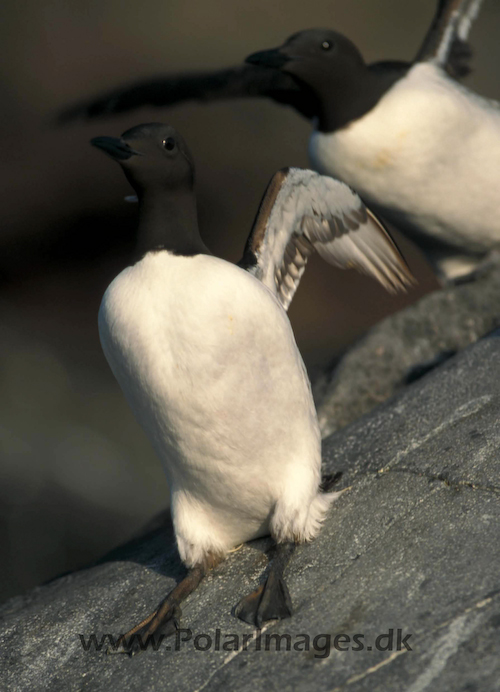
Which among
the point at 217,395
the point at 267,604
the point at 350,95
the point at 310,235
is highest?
the point at 350,95

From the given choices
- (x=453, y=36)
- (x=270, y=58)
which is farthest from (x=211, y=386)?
(x=453, y=36)

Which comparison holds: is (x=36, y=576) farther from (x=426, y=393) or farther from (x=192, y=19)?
(x=192, y=19)

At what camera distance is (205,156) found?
34.3 feet

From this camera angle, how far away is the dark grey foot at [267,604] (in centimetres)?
235

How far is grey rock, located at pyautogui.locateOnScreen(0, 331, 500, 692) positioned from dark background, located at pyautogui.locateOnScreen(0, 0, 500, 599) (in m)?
4.31

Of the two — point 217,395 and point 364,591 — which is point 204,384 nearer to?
point 217,395

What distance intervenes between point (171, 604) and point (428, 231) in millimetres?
3583

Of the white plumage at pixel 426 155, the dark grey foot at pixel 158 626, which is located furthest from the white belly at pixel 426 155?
the dark grey foot at pixel 158 626

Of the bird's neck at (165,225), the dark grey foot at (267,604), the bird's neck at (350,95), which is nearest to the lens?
the dark grey foot at (267,604)

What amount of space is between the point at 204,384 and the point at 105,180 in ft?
25.2

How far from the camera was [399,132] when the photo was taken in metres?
5.02

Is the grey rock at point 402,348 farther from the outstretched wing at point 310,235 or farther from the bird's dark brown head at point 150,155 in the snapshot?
the bird's dark brown head at point 150,155

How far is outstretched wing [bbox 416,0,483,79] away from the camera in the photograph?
580cm

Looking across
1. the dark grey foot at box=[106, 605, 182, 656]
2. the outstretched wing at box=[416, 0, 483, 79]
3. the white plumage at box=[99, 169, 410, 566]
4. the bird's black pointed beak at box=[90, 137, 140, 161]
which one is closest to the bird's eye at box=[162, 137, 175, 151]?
the bird's black pointed beak at box=[90, 137, 140, 161]
